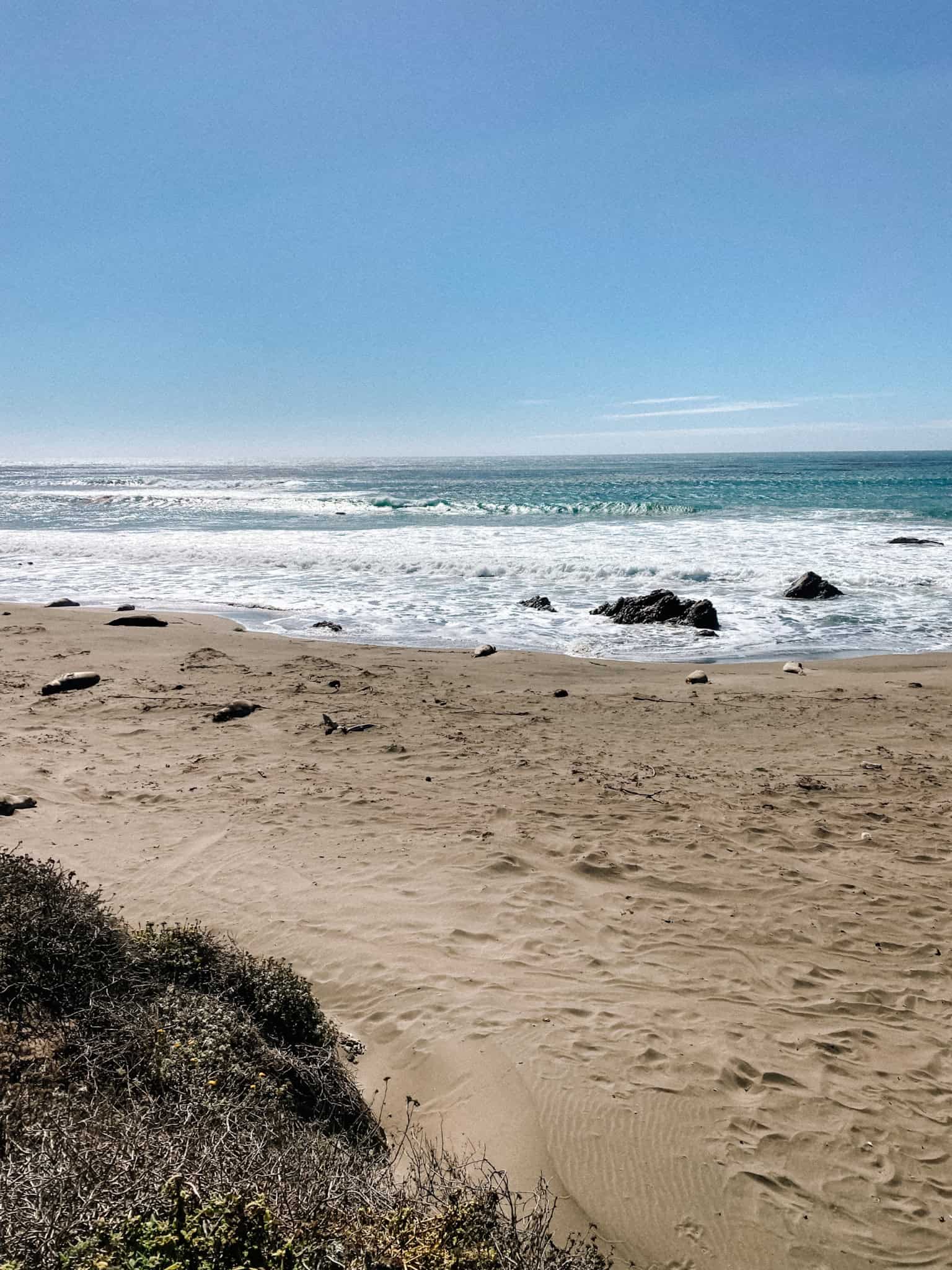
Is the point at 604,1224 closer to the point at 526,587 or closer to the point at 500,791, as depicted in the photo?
the point at 500,791

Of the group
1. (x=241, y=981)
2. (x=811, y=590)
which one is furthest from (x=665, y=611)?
(x=241, y=981)

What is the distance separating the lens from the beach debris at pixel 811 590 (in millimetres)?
15883

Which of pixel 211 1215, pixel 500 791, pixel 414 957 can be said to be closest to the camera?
pixel 211 1215

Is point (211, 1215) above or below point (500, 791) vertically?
above

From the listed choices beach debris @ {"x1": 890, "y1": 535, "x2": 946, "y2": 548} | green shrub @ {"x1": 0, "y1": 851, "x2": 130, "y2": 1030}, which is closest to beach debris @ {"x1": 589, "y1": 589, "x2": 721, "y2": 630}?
green shrub @ {"x1": 0, "y1": 851, "x2": 130, "y2": 1030}

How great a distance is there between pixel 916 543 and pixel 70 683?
75.7ft

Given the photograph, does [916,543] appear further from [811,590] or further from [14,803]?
[14,803]

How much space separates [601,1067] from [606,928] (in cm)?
112

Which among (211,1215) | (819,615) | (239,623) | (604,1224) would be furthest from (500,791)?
(819,615)

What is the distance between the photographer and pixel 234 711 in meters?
8.26

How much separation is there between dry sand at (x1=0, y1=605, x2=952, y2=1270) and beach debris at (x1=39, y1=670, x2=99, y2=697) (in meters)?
0.20

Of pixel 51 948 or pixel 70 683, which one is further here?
pixel 70 683

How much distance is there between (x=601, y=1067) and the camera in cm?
336

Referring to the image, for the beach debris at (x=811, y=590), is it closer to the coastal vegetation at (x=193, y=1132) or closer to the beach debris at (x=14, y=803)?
the beach debris at (x=14, y=803)
